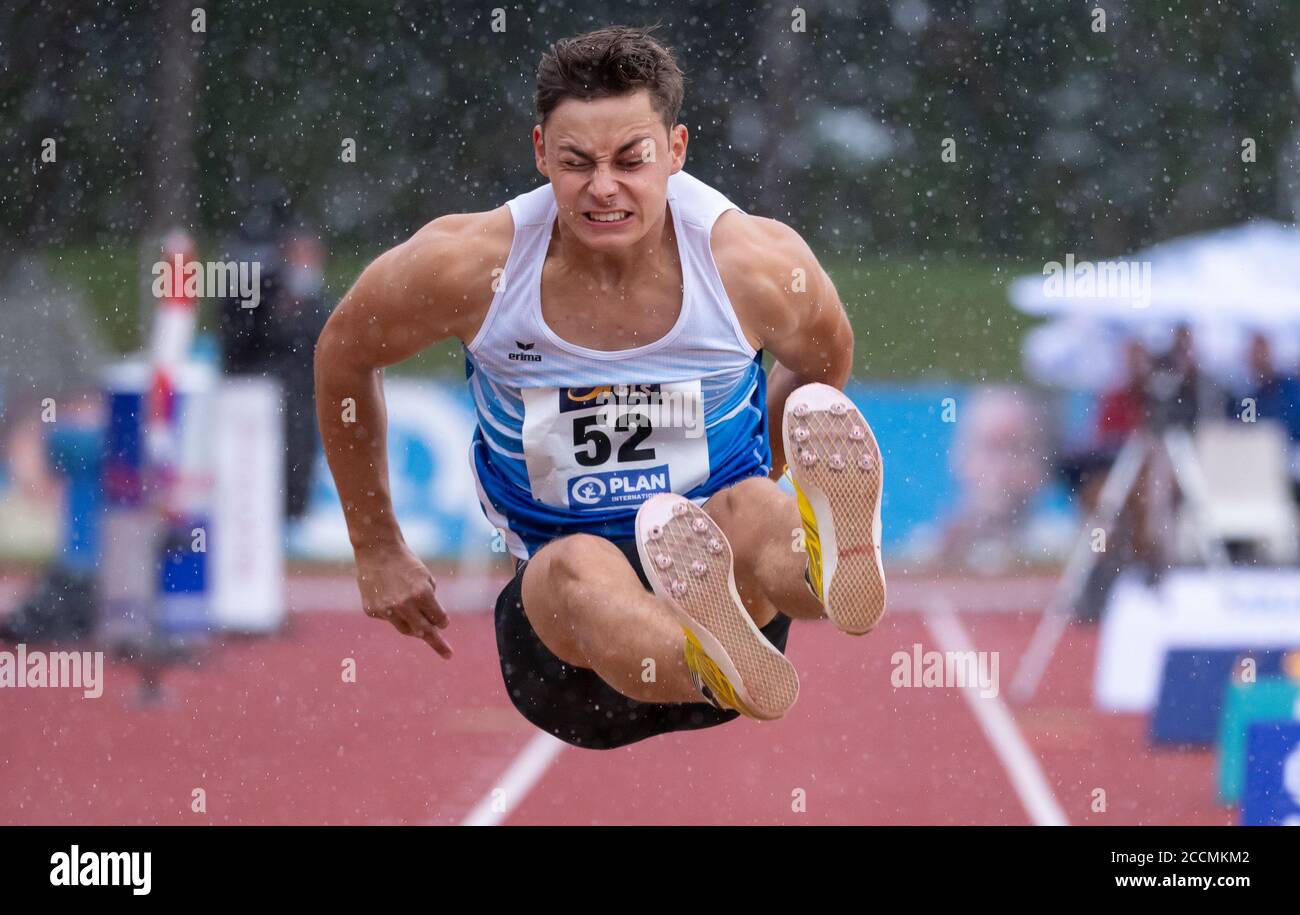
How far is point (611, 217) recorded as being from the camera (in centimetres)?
274

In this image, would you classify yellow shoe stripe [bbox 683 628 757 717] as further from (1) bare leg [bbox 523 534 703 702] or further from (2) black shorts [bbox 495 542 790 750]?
(2) black shorts [bbox 495 542 790 750]

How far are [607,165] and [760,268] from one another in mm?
371

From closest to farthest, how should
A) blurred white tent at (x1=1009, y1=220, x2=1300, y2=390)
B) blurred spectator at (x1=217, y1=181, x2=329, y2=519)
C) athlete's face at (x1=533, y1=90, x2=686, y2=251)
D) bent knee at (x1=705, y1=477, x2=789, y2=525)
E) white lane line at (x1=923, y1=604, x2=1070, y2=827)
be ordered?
athlete's face at (x1=533, y1=90, x2=686, y2=251)
bent knee at (x1=705, y1=477, x2=789, y2=525)
white lane line at (x1=923, y1=604, x2=1070, y2=827)
blurred spectator at (x1=217, y1=181, x2=329, y2=519)
blurred white tent at (x1=1009, y1=220, x2=1300, y2=390)

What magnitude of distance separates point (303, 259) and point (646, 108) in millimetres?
4293

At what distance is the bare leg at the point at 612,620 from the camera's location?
2.63 metres

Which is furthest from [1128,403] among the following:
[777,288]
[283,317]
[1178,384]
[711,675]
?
[711,675]

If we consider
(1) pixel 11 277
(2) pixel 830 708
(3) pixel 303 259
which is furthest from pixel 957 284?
(1) pixel 11 277

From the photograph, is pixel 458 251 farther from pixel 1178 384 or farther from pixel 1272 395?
pixel 1272 395

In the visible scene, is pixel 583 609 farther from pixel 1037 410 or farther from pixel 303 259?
pixel 1037 410

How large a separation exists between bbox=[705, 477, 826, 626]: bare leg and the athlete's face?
1.68 ft

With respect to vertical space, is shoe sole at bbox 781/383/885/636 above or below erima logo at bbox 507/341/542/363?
below

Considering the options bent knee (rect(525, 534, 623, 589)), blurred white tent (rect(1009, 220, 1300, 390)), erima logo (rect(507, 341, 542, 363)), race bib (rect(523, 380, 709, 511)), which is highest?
blurred white tent (rect(1009, 220, 1300, 390))

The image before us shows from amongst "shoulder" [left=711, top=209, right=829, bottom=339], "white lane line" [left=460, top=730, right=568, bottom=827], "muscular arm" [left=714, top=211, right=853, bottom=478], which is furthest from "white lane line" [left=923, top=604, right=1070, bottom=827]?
"shoulder" [left=711, top=209, right=829, bottom=339]

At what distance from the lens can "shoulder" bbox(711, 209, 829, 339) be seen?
2.92 m
